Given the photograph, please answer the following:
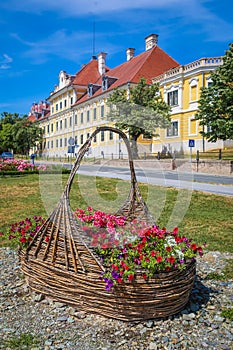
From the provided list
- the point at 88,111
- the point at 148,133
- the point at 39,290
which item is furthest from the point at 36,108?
the point at 39,290

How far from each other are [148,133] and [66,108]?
3133 centimetres

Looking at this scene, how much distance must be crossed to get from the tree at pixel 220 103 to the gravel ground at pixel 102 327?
19.1 meters

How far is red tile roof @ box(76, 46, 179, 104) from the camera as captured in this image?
4188cm

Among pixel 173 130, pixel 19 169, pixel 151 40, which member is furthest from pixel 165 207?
pixel 151 40

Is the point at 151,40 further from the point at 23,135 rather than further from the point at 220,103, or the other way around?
the point at 23,135

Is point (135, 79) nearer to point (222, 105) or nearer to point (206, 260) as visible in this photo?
point (222, 105)

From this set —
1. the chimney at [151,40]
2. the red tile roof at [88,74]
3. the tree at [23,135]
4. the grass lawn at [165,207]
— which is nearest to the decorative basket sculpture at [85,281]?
the grass lawn at [165,207]

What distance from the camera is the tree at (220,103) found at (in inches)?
855

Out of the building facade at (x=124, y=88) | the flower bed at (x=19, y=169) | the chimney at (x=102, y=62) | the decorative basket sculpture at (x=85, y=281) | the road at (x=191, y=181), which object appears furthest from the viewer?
the chimney at (x=102, y=62)

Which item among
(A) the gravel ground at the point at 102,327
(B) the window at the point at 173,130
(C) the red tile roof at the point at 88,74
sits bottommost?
(A) the gravel ground at the point at 102,327

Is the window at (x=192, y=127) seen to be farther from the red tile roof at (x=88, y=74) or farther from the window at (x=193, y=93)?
the red tile roof at (x=88, y=74)

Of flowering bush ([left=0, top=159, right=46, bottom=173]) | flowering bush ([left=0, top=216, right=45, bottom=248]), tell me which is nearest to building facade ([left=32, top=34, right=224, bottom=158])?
flowering bush ([left=0, top=159, right=46, bottom=173])

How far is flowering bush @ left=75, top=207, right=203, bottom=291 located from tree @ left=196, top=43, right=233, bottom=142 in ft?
61.8

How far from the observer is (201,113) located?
23.9m
